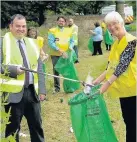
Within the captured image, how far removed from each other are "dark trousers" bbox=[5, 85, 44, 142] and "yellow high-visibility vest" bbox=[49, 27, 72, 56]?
4.04m

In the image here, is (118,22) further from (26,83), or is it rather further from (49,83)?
(49,83)

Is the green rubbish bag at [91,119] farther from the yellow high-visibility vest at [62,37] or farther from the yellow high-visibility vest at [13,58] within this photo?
the yellow high-visibility vest at [62,37]

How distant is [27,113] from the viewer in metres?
4.71

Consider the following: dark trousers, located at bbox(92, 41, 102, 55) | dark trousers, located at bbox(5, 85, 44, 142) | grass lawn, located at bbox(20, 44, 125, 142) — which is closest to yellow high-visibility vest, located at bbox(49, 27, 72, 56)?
grass lawn, located at bbox(20, 44, 125, 142)

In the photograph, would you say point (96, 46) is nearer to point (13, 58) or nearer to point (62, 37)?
point (62, 37)

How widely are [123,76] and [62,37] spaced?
4672 mm

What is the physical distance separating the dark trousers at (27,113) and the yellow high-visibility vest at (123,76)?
85 centimetres

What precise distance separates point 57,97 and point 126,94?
426 centimetres

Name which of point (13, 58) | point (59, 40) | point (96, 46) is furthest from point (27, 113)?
point (96, 46)

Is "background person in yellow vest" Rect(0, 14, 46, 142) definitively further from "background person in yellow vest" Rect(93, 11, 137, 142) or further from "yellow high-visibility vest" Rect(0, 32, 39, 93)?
"background person in yellow vest" Rect(93, 11, 137, 142)

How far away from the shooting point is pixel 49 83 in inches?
374

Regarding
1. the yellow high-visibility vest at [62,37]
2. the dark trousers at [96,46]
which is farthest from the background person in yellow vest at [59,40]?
the dark trousers at [96,46]

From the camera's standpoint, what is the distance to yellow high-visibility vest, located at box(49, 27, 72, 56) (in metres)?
8.78

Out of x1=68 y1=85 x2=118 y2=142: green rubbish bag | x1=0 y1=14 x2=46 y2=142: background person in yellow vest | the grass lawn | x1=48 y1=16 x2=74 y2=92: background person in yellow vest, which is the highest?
x1=48 y1=16 x2=74 y2=92: background person in yellow vest
